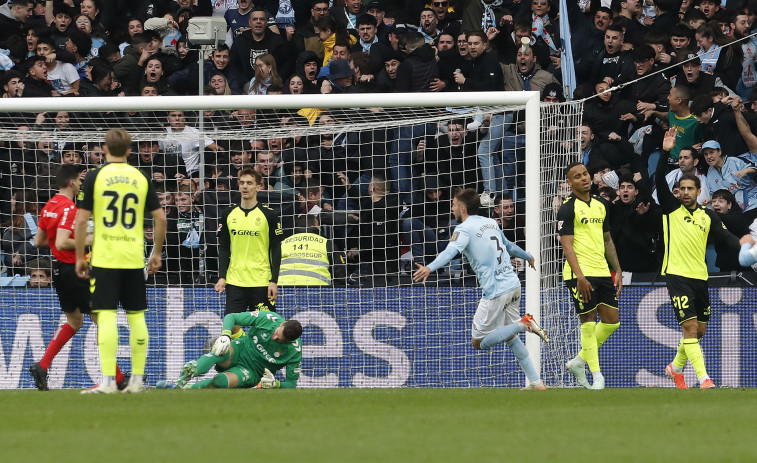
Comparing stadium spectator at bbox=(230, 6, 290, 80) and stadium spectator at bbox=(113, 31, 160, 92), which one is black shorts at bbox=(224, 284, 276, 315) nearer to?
stadium spectator at bbox=(230, 6, 290, 80)

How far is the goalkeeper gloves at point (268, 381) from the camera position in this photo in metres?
12.1

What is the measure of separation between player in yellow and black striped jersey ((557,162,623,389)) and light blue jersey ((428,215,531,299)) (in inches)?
30.6

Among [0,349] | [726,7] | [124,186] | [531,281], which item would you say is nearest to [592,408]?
[531,281]

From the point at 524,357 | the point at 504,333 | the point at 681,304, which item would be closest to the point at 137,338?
the point at 504,333

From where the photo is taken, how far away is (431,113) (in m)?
14.0

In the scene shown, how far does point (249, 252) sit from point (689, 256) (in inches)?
175

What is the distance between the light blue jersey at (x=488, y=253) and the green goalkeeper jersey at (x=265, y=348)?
2.07 m

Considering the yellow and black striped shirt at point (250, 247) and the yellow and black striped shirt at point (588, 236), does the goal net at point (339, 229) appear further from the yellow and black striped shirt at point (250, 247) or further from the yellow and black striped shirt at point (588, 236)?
the yellow and black striped shirt at point (250, 247)

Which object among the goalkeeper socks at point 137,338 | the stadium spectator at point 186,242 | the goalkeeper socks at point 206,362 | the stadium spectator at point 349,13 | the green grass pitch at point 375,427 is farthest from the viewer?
the stadium spectator at point 349,13

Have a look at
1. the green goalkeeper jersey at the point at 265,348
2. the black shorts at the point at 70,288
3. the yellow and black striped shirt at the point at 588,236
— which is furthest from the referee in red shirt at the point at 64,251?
the yellow and black striped shirt at the point at 588,236

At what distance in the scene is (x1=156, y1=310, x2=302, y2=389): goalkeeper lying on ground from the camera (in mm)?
11680

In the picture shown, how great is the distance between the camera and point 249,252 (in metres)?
12.3

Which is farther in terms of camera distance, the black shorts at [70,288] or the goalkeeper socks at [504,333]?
the black shorts at [70,288]

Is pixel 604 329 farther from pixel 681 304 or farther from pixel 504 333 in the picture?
pixel 504 333
